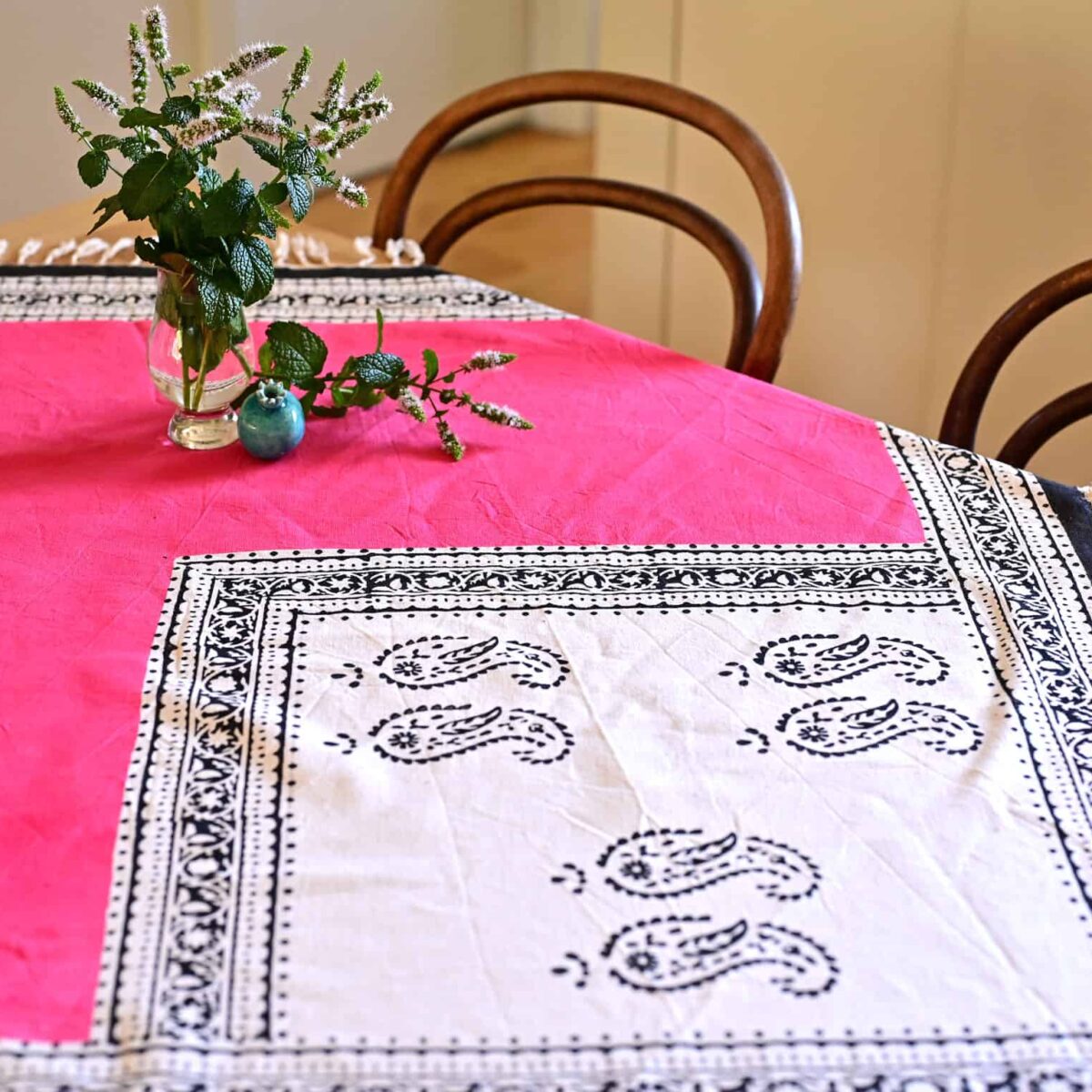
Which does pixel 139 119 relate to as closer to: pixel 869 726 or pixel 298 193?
pixel 298 193

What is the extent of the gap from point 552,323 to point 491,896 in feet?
2.63

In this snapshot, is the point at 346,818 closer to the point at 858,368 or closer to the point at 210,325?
the point at 210,325

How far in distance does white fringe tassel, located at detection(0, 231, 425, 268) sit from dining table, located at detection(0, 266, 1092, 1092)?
1.00 ft

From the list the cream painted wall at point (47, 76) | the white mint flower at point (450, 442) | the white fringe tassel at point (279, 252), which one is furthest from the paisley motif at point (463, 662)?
the cream painted wall at point (47, 76)

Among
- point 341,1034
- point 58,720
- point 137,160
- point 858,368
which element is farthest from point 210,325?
point 858,368

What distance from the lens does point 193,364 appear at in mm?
1152

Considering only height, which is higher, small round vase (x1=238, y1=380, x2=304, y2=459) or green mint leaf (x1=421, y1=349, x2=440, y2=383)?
green mint leaf (x1=421, y1=349, x2=440, y2=383)

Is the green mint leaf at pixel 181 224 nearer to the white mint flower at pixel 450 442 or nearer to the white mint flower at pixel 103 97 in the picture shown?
the white mint flower at pixel 103 97

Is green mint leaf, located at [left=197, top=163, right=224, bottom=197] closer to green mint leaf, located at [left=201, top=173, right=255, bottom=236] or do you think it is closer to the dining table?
green mint leaf, located at [left=201, top=173, right=255, bottom=236]

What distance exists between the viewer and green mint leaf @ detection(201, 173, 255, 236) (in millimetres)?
1029

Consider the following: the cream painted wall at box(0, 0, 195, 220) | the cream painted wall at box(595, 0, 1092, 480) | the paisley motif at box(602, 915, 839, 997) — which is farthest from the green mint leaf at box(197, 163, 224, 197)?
the cream painted wall at box(0, 0, 195, 220)

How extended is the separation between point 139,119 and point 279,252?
570 mm

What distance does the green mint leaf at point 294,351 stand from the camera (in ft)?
3.84

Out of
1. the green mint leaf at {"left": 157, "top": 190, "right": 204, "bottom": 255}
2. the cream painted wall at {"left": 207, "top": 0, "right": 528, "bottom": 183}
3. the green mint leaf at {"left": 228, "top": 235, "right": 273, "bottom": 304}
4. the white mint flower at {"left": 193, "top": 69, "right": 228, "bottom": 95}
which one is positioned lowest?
the cream painted wall at {"left": 207, "top": 0, "right": 528, "bottom": 183}
